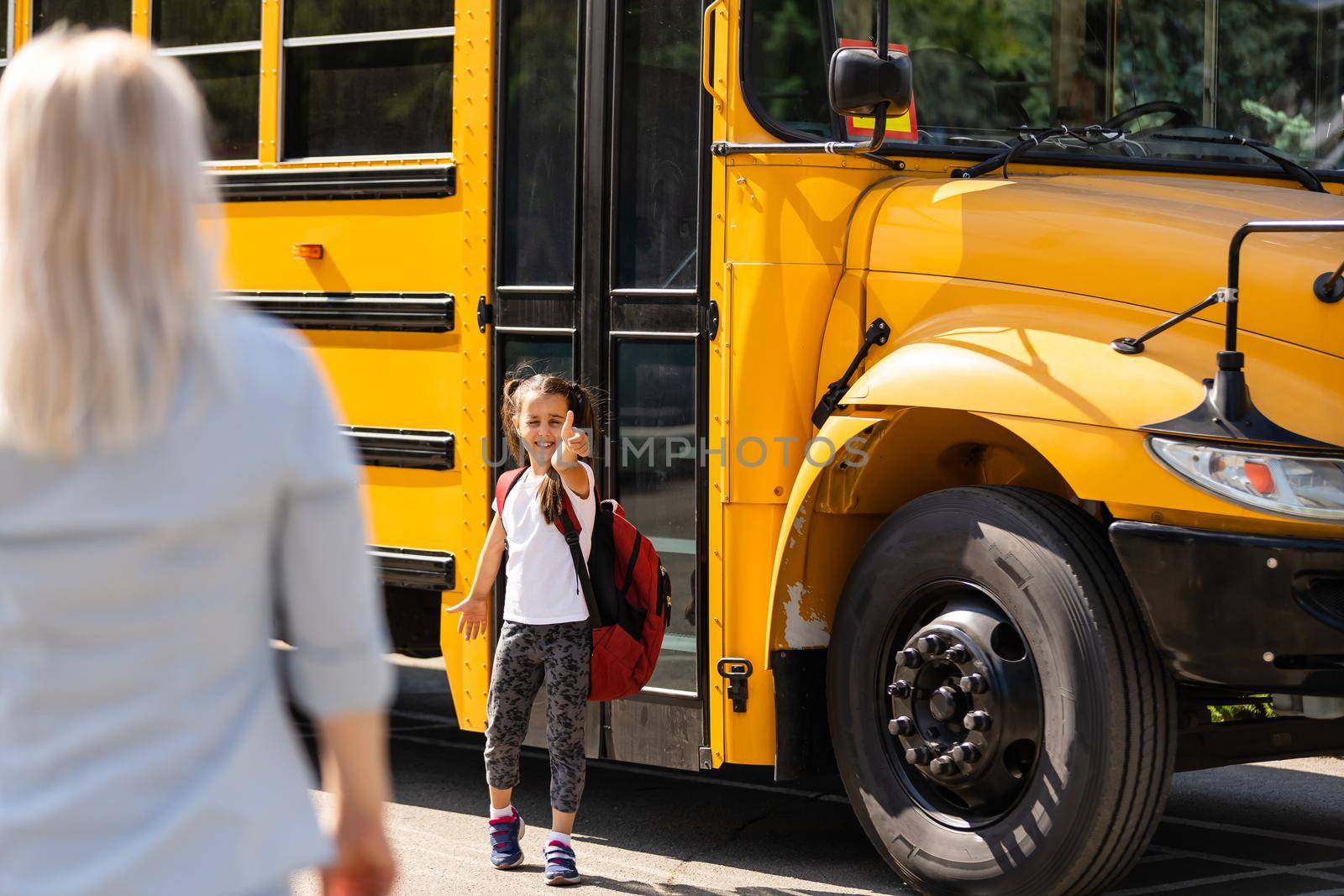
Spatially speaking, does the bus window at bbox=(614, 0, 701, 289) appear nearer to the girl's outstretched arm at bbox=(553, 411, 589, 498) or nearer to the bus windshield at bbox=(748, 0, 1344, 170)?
the bus windshield at bbox=(748, 0, 1344, 170)

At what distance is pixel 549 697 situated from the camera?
14.9 feet

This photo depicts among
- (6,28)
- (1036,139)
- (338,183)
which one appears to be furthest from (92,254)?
(6,28)

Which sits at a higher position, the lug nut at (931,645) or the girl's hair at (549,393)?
the girl's hair at (549,393)

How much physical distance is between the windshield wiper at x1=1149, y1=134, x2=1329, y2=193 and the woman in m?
3.62

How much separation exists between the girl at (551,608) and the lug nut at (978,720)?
97cm

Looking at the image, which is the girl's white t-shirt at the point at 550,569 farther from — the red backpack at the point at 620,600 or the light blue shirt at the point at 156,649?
the light blue shirt at the point at 156,649

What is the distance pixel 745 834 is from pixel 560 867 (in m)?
→ 0.82

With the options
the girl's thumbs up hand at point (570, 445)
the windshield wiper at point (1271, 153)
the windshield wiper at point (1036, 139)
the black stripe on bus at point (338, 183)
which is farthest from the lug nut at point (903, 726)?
the black stripe on bus at point (338, 183)

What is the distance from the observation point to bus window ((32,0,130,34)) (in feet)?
19.2

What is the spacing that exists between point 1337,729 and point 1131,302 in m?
1.16

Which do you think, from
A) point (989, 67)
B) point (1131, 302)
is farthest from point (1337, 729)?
point (989, 67)

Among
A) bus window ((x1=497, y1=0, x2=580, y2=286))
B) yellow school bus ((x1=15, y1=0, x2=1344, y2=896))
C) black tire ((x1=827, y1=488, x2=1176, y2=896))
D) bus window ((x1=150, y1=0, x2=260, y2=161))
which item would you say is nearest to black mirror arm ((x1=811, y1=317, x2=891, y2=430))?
yellow school bus ((x1=15, y1=0, x2=1344, y2=896))

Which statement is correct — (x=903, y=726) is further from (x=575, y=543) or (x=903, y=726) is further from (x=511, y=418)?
(x=511, y=418)

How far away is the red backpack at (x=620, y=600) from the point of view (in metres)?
4.48
